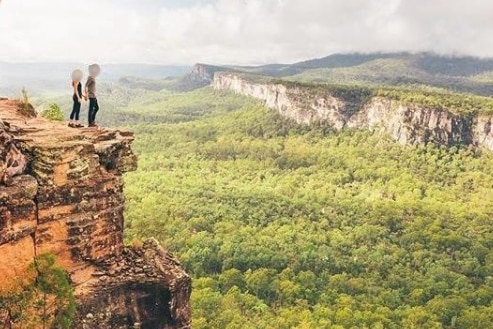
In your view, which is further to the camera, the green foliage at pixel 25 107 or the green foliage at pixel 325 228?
the green foliage at pixel 325 228

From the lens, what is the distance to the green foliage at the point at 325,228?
218 ft

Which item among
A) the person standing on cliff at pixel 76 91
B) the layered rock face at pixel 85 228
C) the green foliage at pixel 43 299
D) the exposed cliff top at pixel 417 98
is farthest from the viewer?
the exposed cliff top at pixel 417 98

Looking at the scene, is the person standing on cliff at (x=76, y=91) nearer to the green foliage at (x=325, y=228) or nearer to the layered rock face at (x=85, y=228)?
the layered rock face at (x=85, y=228)

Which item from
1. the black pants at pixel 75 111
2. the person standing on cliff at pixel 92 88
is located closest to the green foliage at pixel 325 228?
the black pants at pixel 75 111

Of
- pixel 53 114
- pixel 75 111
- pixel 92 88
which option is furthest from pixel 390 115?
pixel 92 88

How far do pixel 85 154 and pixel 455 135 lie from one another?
13479 centimetres

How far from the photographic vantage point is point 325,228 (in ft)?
333

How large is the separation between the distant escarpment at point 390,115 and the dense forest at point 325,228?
337 cm

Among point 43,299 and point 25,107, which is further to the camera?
point 25,107

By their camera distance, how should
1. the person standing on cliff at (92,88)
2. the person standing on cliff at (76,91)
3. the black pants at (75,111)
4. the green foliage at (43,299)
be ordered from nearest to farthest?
1. the green foliage at (43,299)
2. the person standing on cliff at (76,91)
3. the person standing on cliff at (92,88)
4. the black pants at (75,111)

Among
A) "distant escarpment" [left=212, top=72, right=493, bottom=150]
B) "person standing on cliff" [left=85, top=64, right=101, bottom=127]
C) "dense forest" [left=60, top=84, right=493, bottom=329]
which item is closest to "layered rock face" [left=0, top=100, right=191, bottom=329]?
"person standing on cliff" [left=85, top=64, right=101, bottom=127]

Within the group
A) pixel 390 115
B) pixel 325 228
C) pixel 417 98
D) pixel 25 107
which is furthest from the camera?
pixel 390 115

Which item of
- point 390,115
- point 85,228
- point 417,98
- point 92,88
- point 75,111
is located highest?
point 92,88

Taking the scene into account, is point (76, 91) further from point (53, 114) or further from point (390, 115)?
point (390, 115)
